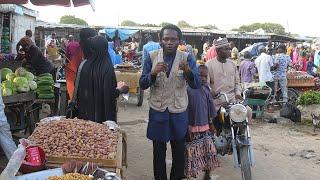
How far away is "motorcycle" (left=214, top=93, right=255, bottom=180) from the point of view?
17.3 ft

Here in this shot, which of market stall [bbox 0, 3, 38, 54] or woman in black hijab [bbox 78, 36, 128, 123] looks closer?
woman in black hijab [bbox 78, 36, 128, 123]

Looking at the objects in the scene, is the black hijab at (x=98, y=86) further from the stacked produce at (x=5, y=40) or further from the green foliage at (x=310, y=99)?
the stacked produce at (x=5, y=40)

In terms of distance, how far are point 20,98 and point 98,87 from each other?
7.78 feet

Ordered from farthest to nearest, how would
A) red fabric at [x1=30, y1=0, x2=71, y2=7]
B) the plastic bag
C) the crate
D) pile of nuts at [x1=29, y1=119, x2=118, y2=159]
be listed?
the crate
red fabric at [x1=30, y1=0, x2=71, y2=7]
pile of nuts at [x1=29, y1=119, x2=118, y2=159]
the plastic bag

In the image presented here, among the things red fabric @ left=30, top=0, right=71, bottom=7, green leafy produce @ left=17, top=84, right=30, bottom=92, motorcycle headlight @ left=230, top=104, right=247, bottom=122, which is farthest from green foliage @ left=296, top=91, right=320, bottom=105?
green leafy produce @ left=17, top=84, right=30, bottom=92

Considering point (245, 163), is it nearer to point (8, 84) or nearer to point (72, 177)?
point (72, 177)

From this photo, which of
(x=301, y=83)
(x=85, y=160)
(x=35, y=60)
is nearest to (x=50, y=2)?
(x=35, y=60)

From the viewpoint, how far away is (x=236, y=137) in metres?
5.39

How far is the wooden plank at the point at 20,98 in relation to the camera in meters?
6.30

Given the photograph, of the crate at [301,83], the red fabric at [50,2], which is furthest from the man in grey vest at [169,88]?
the crate at [301,83]

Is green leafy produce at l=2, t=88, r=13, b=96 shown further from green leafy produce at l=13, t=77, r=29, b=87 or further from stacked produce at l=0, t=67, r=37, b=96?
green leafy produce at l=13, t=77, r=29, b=87

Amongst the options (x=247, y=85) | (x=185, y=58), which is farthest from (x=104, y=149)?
(x=247, y=85)

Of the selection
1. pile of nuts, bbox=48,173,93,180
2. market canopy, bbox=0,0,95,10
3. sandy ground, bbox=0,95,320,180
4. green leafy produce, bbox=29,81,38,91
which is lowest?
sandy ground, bbox=0,95,320,180

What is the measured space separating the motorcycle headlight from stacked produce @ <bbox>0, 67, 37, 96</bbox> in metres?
3.25
